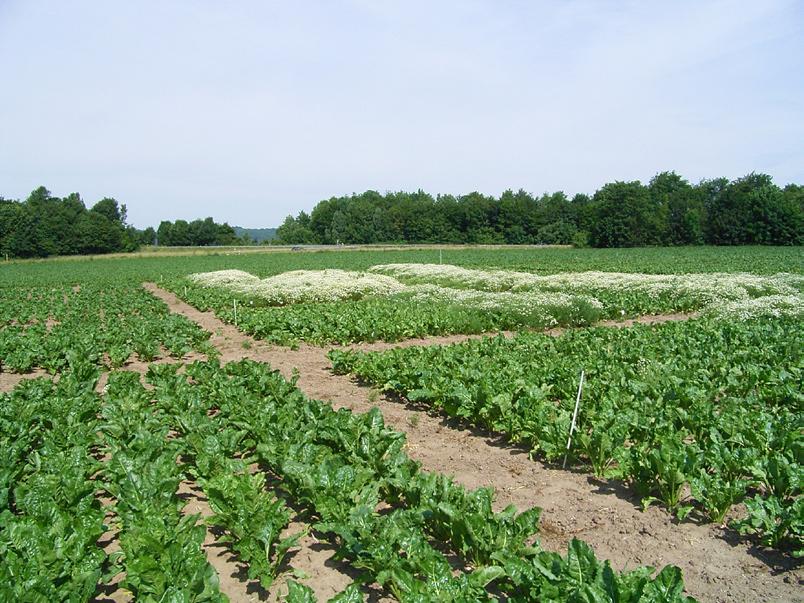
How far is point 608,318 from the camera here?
17.4 m

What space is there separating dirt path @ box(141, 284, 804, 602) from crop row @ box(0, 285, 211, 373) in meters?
6.74

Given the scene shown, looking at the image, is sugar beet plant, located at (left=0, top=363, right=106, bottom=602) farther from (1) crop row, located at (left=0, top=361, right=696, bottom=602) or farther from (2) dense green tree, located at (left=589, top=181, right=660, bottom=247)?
(2) dense green tree, located at (left=589, top=181, right=660, bottom=247)

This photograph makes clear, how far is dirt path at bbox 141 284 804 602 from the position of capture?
4.16m

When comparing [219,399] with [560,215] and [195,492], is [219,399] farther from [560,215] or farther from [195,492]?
[560,215]

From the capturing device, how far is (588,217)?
91000 mm

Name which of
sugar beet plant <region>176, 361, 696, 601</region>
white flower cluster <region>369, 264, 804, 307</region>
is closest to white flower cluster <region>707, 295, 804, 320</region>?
white flower cluster <region>369, 264, 804, 307</region>

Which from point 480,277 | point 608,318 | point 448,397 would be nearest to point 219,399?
point 448,397

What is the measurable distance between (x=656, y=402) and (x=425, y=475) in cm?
367

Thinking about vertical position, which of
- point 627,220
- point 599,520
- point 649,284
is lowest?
point 599,520

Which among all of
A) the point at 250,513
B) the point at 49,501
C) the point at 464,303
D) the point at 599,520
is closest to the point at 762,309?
the point at 464,303

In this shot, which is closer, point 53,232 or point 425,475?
point 425,475

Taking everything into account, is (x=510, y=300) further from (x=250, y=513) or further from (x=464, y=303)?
(x=250, y=513)

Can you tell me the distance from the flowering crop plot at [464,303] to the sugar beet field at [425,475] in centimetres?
323

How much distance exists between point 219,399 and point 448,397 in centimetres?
327
